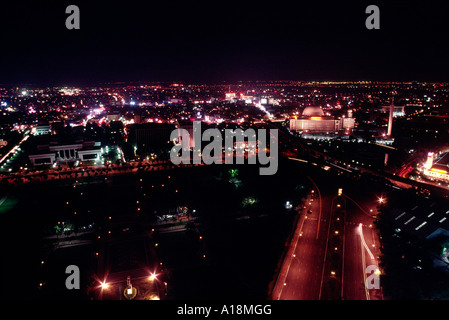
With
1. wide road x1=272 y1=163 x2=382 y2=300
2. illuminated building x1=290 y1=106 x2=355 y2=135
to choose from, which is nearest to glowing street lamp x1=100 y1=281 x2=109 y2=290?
wide road x1=272 y1=163 x2=382 y2=300

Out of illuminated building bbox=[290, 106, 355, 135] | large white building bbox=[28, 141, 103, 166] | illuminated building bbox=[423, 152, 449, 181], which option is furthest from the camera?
illuminated building bbox=[290, 106, 355, 135]

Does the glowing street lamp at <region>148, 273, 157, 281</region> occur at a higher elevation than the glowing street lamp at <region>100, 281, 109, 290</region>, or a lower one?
higher

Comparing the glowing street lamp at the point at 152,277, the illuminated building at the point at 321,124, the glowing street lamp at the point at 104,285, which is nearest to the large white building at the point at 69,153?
the glowing street lamp at the point at 104,285

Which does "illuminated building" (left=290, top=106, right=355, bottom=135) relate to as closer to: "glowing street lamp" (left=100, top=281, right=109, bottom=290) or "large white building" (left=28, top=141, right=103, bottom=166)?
"large white building" (left=28, top=141, right=103, bottom=166)

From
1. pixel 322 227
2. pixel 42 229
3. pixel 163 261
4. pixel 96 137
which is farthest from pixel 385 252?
pixel 96 137

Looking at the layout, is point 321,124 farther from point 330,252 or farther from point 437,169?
point 330,252

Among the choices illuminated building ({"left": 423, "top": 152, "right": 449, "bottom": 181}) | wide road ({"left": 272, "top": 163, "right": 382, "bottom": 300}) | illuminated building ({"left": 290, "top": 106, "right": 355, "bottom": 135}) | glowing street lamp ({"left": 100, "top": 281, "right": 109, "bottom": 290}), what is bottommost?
glowing street lamp ({"left": 100, "top": 281, "right": 109, "bottom": 290})

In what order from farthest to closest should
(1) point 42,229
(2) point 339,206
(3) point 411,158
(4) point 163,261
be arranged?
(3) point 411,158 < (2) point 339,206 < (1) point 42,229 < (4) point 163,261

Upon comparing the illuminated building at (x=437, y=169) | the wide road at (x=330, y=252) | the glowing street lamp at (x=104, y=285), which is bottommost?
the glowing street lamp at (x=104, y=285)

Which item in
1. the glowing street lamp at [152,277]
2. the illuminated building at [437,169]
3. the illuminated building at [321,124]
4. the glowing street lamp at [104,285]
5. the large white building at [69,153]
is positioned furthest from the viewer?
the illuminated building at [321,124]

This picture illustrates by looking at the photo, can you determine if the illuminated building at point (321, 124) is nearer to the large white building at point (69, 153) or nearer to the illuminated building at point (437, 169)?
the illuminated building at point (437, 169)

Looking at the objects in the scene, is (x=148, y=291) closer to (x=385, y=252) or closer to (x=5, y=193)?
(x=385, y=252)
